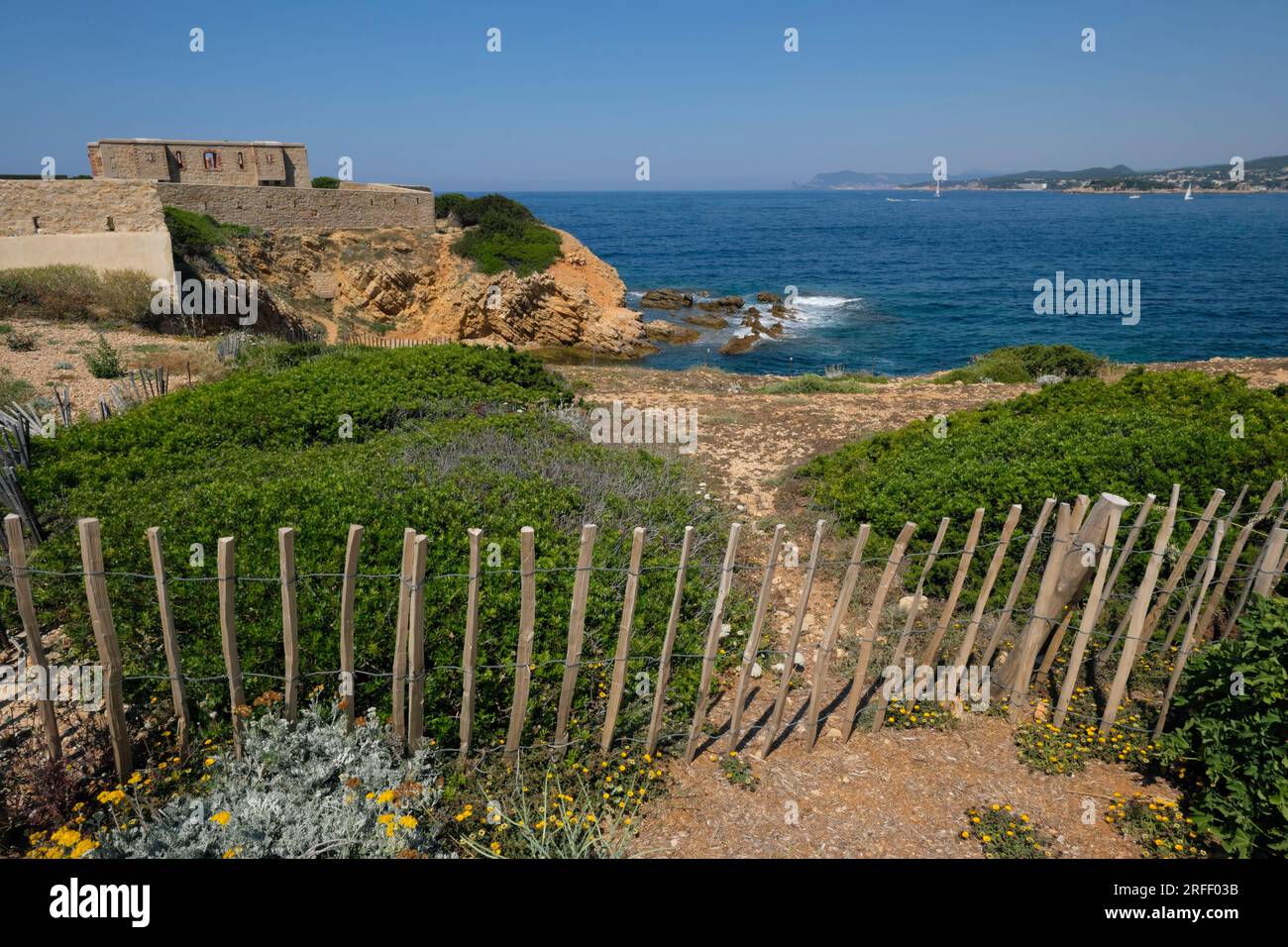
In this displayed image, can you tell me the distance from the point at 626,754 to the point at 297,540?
2.88 meters

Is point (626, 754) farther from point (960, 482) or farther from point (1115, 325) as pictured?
point (1115, 325)

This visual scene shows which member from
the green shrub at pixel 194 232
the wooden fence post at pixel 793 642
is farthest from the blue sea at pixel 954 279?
the wooden fence post at pixel 793 642

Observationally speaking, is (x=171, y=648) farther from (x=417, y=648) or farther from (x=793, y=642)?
(x=793, y=642)

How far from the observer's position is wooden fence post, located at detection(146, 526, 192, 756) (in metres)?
3.64

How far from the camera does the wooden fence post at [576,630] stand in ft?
13.3

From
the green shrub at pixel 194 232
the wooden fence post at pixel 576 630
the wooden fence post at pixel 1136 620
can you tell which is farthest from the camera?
the green shrub at pixel 194 232

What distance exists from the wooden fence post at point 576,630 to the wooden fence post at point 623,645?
0.24 meters

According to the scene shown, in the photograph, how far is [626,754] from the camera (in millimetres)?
4711

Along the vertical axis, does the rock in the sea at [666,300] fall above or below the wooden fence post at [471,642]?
above

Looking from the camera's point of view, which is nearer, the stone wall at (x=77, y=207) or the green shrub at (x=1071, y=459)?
the green shrub at (x=1071, y=459)

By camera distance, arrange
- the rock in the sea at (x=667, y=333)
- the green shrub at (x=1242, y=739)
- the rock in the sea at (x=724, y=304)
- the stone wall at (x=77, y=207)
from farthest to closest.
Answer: the rock in the sea at (x=724, y=304), the rock in the sea at (x=667, y=333), the stone wall at (x=77, y=207), the green shrub at (x=1242, y=739)

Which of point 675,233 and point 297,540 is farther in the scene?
point 675,233

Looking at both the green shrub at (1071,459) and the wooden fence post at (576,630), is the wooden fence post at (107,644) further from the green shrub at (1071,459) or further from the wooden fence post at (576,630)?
the green shrub at (1071,459)
